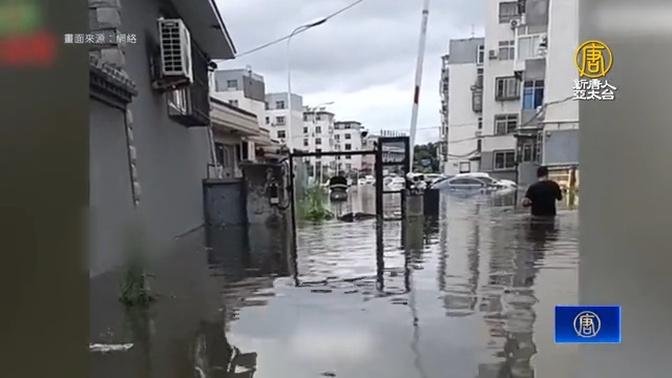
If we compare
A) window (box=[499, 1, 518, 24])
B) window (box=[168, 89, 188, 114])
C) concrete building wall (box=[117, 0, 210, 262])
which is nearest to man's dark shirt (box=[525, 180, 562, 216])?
window (box=[499, 1, 518, 24])

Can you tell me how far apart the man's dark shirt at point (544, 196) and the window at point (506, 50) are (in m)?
0.62

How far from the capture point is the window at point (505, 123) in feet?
8.57

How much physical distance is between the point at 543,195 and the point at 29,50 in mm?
2069

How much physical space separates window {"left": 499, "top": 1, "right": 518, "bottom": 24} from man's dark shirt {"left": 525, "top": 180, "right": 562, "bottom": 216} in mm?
753

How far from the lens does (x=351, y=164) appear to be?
4.89 m

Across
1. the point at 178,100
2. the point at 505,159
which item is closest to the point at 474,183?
the point at 505,159

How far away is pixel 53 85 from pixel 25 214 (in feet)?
1.23

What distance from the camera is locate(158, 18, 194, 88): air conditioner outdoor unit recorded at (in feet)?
8.91

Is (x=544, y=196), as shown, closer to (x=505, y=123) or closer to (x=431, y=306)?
(x=505, y=123)

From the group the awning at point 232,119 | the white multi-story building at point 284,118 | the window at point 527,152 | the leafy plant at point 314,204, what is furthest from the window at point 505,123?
the leafy plant at point 314,204

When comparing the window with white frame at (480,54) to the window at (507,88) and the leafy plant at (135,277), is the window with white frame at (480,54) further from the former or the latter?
the leafy plant at (135,277)

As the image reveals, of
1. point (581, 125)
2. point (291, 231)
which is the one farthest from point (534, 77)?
point (291, 231)

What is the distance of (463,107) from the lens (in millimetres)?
3182

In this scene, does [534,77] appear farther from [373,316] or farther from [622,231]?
[373,316]
